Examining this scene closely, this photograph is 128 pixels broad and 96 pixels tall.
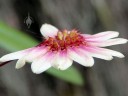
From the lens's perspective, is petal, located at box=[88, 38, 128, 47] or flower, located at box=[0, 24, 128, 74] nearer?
flower, located at box=[0, 24, 128, 74]

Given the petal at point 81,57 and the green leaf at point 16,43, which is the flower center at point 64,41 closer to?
the petal at point 81,57

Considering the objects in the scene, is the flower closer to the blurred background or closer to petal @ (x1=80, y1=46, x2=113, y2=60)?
petal @ (x1=80, y1=46, x2=113, y2=60)

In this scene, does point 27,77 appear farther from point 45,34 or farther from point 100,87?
point 45,34

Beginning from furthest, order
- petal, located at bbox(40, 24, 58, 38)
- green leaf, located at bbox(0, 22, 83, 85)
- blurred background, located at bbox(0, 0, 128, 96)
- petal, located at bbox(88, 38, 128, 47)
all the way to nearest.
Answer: blurred background, located at bbox(0, 0, 128, 96) → green leaf, located at bbox(0, 22, 83, 85) → petal, located at bbox(40, 24, 58, 38) → petal, located at bbox(88, 38, 128, 47)

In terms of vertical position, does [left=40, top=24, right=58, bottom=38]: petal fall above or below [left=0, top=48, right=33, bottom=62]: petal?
above

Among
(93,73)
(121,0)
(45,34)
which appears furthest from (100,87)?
(45,34)

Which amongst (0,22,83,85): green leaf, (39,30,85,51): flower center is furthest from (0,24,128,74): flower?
(0,22,83,85): green leaf

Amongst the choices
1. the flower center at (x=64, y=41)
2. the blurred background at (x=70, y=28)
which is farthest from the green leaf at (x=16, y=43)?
the blurred background at (x=70, y=28)
